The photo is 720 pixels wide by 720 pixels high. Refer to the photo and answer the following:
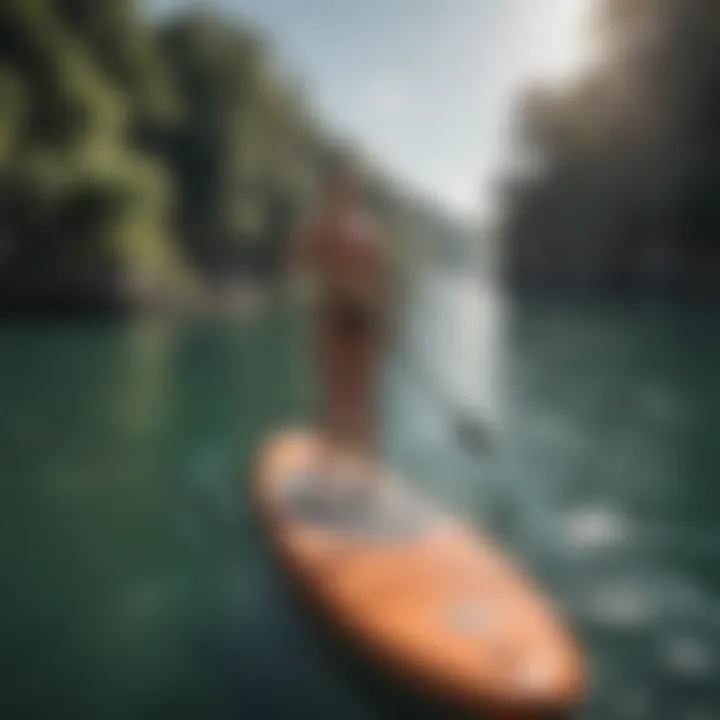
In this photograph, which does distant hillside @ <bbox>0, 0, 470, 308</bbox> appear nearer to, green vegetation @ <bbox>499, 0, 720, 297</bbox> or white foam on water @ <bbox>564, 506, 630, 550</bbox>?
green vegetation @ <bbox>499, 0, 720, 297</bbox>

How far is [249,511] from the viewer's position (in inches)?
51.4

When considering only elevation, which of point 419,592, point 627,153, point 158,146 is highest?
point 627,153

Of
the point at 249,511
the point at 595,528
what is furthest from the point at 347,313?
the point at 595,528

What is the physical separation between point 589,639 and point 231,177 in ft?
2.93

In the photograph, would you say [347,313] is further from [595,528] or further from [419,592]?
[595,528]

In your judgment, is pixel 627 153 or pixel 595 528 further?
pixel 627 153

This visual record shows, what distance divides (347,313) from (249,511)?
1.15 ft

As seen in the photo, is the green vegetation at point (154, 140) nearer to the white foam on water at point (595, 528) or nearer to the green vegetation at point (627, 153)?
the green vegetation at point (627, 153)

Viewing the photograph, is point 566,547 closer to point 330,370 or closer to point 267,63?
point 330,370

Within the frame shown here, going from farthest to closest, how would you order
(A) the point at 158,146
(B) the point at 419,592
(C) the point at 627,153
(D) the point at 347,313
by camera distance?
(C) the point at 627,153 < (A) the point at 158,146 < (D) the point at 347,313 < (B) the point at 419,592

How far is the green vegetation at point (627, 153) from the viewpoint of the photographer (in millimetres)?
1395

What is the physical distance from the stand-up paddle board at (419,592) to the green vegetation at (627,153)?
20.1 inches

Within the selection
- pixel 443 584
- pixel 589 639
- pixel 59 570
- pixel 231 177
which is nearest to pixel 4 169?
pixel 231 177

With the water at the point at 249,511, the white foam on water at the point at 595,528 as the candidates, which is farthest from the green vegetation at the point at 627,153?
the white foam on water at the point at 595,528
